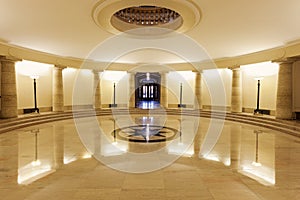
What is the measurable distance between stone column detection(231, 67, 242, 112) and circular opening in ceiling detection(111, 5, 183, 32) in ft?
22.8

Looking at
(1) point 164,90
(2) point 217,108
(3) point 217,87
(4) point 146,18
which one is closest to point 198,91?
(3) point 217,87

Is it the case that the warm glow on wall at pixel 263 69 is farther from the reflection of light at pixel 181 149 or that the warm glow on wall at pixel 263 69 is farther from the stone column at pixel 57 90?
the stone column at pixel 57 90

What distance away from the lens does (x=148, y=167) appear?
4.35 m

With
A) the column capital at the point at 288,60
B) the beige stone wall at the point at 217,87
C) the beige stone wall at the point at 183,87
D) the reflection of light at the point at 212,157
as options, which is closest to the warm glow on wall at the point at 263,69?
the beige stone wall at the point at 217,87

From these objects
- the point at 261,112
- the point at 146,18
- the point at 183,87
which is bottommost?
the point at 261,112

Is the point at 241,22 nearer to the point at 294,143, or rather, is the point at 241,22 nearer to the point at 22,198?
the point at 294,143

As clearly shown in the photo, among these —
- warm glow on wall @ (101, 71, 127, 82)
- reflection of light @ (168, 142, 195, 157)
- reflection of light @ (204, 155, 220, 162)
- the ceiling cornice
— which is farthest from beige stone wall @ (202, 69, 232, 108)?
reflection of light @ (204, 155, 220, 162)

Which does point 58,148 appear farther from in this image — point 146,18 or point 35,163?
point 146,18

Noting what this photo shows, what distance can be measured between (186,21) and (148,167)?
469 cm

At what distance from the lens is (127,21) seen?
7.76 metres

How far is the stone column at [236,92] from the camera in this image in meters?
12.6

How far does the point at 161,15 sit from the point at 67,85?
9.34m

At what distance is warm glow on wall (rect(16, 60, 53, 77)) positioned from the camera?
36.9 feet

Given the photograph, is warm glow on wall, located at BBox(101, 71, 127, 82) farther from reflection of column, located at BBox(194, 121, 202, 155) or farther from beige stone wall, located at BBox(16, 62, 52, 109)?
reflection of column, located at BBox(194, 121, 202, 155)
